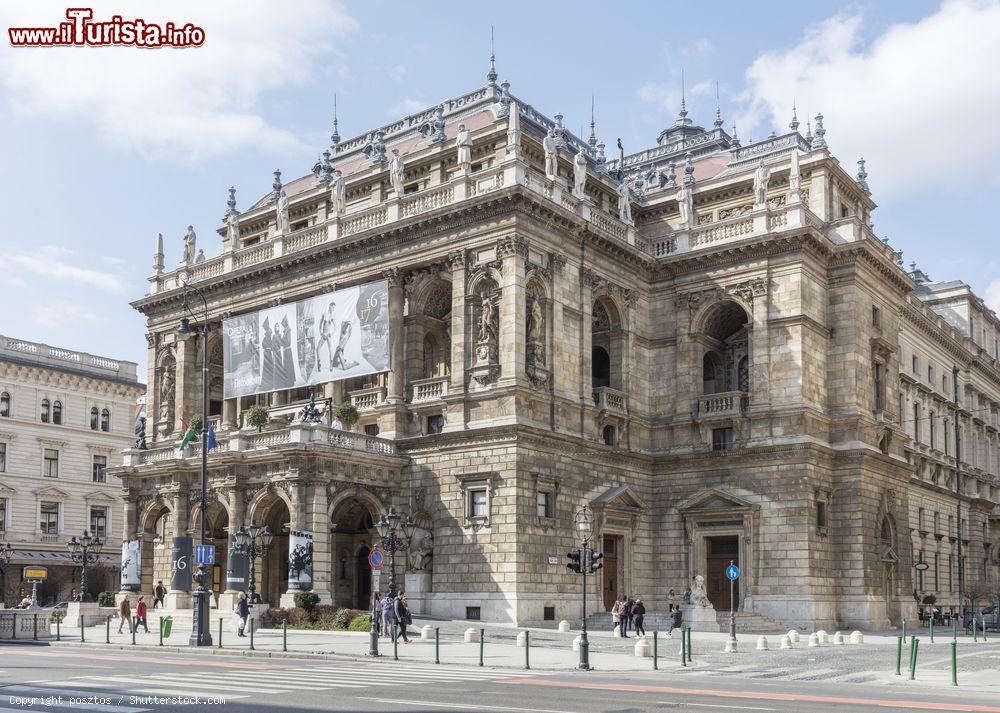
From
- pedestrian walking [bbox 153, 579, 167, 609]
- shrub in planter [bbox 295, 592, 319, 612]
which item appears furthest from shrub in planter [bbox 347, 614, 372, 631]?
pedestrian walking [bbox 153, 579, 167, 609]

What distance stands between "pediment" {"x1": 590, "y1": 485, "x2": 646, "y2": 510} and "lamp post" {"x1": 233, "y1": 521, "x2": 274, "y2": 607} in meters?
14.2

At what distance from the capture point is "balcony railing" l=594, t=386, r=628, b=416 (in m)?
51.6

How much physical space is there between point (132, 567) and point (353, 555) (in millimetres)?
10397

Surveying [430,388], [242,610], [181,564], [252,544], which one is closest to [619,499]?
[430,388]

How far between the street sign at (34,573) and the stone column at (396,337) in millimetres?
33386

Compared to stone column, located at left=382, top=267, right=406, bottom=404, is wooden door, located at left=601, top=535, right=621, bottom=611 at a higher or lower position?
lower

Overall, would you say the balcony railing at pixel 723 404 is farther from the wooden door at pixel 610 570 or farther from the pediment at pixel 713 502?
the wooden door at pixel 610 570

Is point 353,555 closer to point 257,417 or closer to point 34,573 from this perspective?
point 257,417

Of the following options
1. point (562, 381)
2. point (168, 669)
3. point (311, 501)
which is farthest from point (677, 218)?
point (168, 669)

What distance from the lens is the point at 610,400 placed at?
5253cm

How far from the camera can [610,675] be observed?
2750 cm

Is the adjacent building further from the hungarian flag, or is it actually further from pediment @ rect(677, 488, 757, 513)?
pediment @ rect(677, 488, 757, 513)

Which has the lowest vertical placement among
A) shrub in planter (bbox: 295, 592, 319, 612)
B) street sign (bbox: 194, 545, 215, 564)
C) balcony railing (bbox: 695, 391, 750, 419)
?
shrub in planter (bbox: 295, 592, 319, 612)

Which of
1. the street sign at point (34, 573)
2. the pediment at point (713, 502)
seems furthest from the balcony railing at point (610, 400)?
the street sign at point (34, 573)
